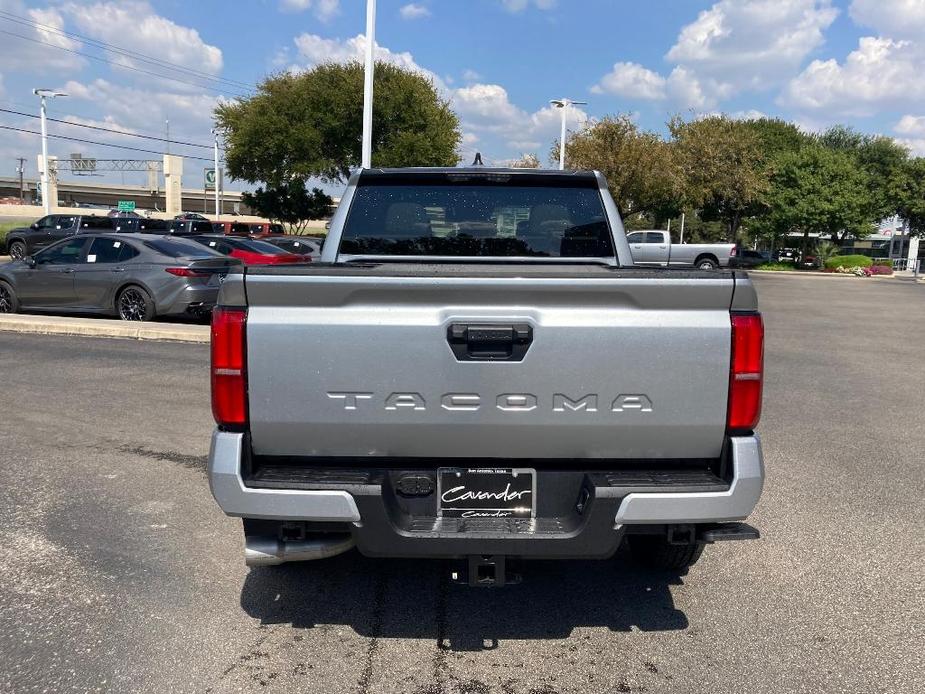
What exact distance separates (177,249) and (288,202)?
31660mm

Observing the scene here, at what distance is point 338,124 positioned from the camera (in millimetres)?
37438

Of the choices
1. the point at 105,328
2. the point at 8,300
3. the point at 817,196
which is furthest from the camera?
the point at 817,196

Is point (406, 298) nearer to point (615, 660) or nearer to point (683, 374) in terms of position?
point (683, 374)

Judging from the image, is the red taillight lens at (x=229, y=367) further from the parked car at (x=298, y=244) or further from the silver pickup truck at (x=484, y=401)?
the parked car at (x=298, y=244)

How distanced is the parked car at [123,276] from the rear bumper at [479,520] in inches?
391

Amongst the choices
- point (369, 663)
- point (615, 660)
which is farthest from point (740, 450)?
→ point (369, 663)

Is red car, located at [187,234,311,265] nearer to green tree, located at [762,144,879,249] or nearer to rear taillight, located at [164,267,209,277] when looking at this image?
rear taillight, located at [164,267,209,277]

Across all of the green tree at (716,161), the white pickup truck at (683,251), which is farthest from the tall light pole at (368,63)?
the green tree at (716,161)

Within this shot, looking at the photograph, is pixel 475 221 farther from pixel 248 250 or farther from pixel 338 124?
pixel 338 124

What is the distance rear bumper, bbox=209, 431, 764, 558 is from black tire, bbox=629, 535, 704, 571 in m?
0.86

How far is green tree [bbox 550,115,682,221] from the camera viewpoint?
4000 centimetres

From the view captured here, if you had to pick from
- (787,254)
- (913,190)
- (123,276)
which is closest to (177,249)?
(123,276)

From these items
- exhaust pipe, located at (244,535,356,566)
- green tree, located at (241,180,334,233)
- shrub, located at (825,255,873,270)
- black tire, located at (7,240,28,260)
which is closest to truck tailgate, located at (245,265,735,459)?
exhaust pipe, located at (244,535,356,566)

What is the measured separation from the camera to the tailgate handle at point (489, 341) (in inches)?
115
